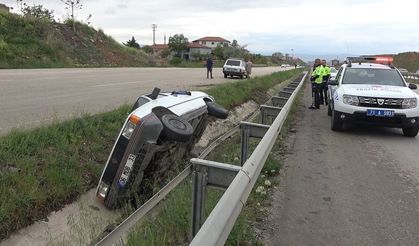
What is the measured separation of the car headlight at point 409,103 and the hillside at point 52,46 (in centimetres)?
2577

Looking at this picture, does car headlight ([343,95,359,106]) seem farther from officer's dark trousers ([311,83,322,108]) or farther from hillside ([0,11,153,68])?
hillside ([0,11,153,68])

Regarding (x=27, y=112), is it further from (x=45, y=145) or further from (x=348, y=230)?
(x=348, y=230)

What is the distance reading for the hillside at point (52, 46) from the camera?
3348 cm

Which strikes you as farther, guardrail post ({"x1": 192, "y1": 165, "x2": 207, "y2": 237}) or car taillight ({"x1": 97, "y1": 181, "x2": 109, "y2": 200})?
car taillight ({"x1": 97, "y1": 181, "x2": 109, "y2": 200})

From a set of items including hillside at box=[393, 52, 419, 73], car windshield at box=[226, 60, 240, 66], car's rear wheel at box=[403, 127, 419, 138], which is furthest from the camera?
hillside at box=[393, 52, 419, 73]

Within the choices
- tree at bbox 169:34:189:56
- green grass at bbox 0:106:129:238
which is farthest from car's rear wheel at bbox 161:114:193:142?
tree at bbox 169:34:189:56

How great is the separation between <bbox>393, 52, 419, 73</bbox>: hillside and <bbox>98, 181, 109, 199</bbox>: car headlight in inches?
3815

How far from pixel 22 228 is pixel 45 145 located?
5.72 feet

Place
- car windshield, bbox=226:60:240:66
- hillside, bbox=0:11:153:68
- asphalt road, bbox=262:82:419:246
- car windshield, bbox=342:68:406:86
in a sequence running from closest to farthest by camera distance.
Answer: asphalt road, bbox=262:82:419:246
car windshield, bbox=342:68:406:86
hillside, bbox=0:11:153:68
car windshield, bbox=226:60:240:66

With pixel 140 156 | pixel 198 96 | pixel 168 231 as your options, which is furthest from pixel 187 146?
pixel 168 231

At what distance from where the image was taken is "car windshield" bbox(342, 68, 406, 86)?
38.9ft

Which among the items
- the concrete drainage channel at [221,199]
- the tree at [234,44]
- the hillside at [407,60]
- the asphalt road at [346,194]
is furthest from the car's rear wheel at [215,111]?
the tree at [234,44]

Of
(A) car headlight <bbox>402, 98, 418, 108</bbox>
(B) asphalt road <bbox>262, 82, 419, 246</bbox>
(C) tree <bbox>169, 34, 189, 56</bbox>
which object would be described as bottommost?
(B) asphalt road <bbox>262, 82, 419, 246</bbox>

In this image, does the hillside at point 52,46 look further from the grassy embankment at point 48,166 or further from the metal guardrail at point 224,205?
the metal guardrail at point 224,205
